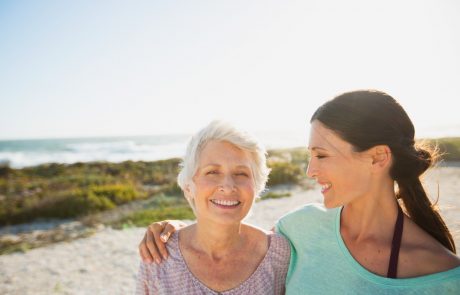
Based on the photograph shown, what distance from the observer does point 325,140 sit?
2.30 meters

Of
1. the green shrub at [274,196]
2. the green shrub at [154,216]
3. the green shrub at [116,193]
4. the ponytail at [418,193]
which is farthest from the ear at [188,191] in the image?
the green shrub at [116,193]

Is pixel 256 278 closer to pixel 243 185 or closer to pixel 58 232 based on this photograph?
pixel 243 185

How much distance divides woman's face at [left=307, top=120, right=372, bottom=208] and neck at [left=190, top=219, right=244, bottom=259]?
2.53ft

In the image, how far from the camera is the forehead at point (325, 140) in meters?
2.24

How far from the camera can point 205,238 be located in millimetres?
2625

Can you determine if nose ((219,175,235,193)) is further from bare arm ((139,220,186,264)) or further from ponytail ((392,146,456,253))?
ponytail ((392,146,456,253))

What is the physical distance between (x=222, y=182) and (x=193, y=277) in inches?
27.9

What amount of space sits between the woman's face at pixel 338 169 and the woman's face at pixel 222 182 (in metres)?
0.50

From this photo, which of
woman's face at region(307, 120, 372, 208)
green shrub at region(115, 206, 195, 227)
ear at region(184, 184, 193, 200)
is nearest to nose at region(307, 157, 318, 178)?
woman's face at region(307, 120, 372, 208)

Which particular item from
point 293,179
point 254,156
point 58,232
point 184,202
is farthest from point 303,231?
point 293,179

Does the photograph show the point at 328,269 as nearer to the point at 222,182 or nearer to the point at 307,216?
the point at 307,216

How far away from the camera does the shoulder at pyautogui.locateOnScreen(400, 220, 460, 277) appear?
1879mm

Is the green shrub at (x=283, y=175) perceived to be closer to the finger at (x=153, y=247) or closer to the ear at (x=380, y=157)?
the finger at (x=153, y=247)

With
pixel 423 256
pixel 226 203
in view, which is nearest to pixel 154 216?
pixel 226 203
